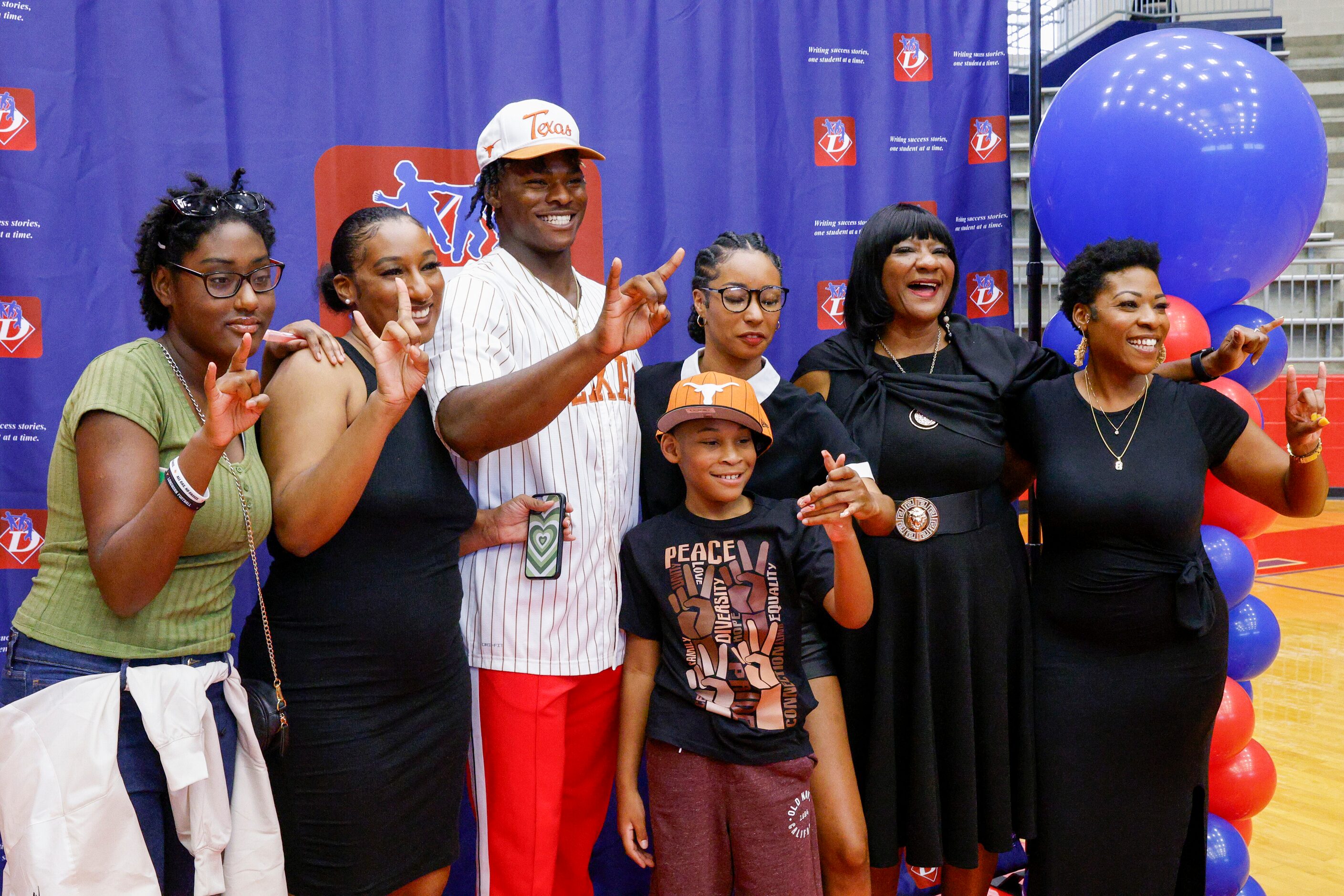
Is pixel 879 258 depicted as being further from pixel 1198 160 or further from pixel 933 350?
pixel 1198 160

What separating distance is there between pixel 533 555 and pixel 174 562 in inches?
27.6

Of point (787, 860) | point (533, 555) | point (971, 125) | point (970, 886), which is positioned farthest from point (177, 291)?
point (971, 125)

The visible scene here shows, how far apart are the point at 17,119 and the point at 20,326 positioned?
0.57m

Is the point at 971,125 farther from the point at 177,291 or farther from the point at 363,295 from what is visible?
the point at 177,291

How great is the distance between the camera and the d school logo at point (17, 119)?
278 cm

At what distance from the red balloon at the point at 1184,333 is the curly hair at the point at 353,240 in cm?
205

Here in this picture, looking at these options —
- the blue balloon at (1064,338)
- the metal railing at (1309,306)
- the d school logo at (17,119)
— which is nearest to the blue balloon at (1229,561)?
the blue balloon at (1064,338)

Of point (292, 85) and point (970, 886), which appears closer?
point (970, 886)

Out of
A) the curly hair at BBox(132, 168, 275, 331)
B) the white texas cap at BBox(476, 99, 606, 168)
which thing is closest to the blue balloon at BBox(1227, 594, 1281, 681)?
the white texas cap at BBox(476, 99, 606, 168)

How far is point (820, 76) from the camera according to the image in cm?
355

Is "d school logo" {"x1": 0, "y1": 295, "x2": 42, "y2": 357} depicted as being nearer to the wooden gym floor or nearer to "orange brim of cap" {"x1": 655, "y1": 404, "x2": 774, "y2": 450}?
"orange brim of cap" {"x1": 655, "y1": 404, "x2": 774, "y2": 450}

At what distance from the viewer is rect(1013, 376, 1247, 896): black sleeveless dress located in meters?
2.52

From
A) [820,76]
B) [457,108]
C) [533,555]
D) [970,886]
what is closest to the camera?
[533,555]

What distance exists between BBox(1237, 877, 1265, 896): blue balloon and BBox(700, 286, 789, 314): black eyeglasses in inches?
91.6
